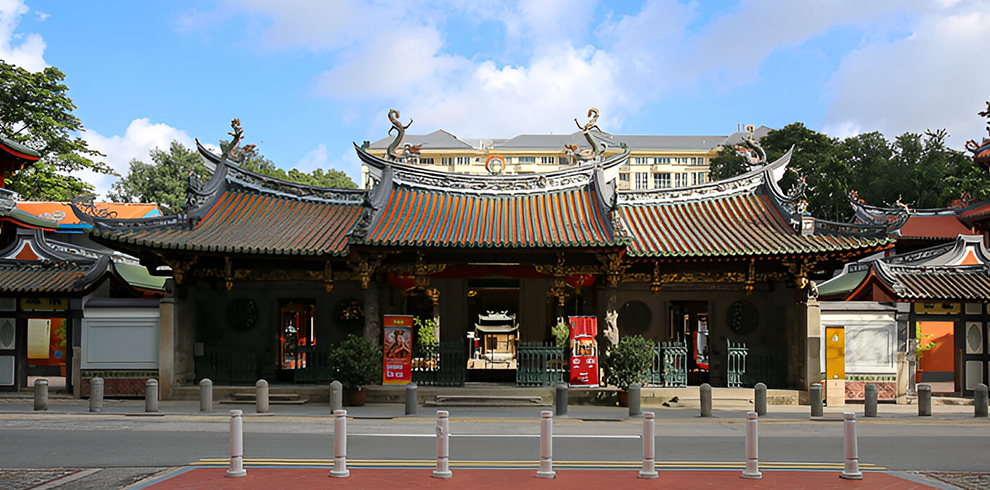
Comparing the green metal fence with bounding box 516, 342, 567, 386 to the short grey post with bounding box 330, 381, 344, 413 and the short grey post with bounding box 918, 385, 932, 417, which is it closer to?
the short grey post with bounding box 330, 381, 344, 413

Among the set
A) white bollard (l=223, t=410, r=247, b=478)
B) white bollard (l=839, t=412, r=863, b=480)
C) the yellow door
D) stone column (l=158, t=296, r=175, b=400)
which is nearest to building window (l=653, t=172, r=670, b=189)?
the yellow door

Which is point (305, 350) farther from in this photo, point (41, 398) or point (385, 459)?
point (385, 459)

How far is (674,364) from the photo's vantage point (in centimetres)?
2225

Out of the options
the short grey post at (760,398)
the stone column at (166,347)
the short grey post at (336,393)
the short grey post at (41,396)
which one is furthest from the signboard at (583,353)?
the short grey post at (41,396)

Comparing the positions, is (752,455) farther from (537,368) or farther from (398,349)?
(398,349)

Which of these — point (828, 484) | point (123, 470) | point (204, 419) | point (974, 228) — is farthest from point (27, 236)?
point (974, 228)

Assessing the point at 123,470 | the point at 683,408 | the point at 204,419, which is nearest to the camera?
the point at 123,470

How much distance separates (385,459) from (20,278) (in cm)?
1798

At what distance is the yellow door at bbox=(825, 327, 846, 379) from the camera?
21.7m

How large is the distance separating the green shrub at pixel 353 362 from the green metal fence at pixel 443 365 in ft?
5.83

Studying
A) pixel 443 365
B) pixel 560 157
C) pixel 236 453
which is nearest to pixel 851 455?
pixel 236 453

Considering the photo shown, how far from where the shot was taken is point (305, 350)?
2278cm

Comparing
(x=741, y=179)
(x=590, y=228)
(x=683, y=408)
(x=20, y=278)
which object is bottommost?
(x=683, y=408)

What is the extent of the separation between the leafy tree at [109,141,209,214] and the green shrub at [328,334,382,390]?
53360 mm
